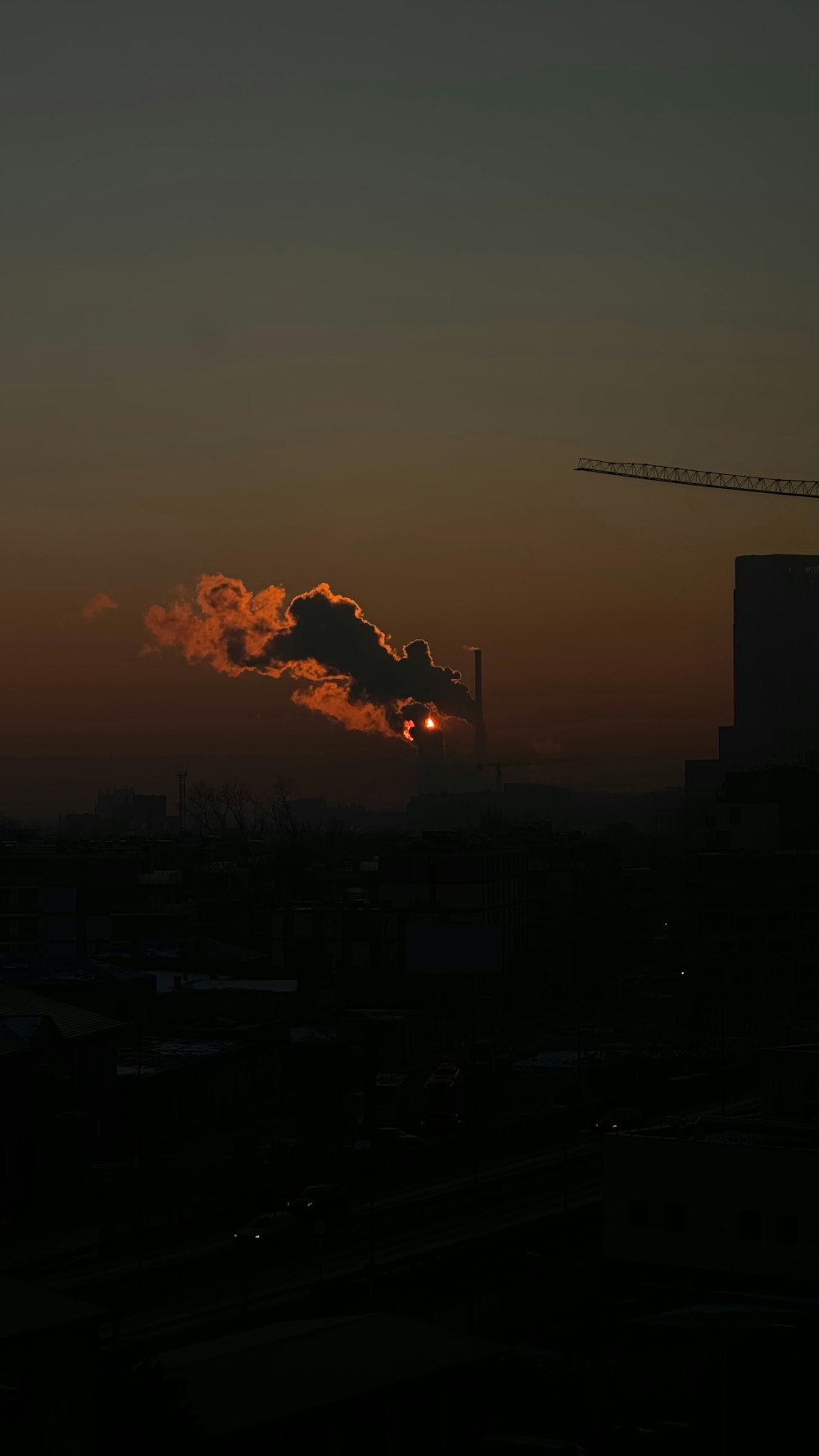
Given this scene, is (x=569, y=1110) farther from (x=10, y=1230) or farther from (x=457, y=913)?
(x=457, y=913)

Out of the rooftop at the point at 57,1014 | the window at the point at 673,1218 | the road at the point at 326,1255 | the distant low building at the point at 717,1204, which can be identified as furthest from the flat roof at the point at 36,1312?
the rooftop at the point at 57,1014

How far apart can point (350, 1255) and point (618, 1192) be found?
4820 mm

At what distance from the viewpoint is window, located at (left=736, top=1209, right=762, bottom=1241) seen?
94.3 feet

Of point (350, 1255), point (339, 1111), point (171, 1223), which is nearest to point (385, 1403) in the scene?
point (350, 1255)

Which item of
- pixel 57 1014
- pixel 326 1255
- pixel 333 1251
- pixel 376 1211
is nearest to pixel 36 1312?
pixel 326 1255

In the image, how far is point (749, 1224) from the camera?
2884 cm

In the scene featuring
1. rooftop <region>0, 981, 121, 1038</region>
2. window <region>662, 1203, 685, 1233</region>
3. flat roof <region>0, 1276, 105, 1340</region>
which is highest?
rooftop <region>0, 981, 121, 1038</region>

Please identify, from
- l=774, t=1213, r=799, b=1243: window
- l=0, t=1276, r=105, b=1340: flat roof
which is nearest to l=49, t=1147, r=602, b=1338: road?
l=0, t=1276, r=105, b=1340: flat roof

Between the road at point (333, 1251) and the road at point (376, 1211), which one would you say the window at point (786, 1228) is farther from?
the road at point (376, 1211)

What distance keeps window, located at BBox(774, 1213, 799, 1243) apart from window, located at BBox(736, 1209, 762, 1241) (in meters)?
0.27

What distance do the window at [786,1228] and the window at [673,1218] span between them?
5.34ft

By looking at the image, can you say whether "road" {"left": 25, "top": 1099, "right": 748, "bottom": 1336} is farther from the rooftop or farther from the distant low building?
the rooftop

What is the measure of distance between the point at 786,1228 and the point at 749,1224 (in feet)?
2.08

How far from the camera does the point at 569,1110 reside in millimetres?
46344
